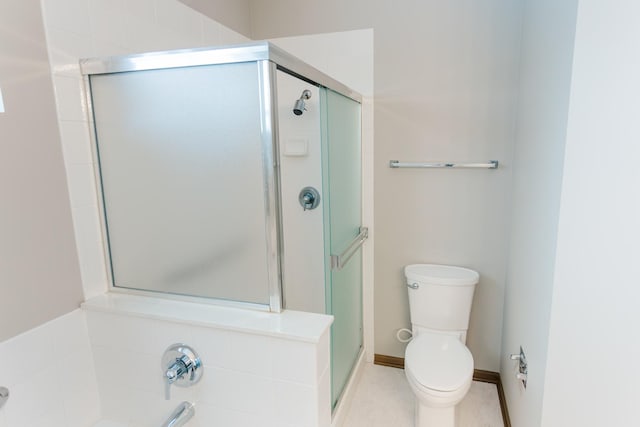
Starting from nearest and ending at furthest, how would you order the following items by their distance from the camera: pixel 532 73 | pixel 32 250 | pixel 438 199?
pixel 32 250 → pixel 532 73 → pixel 438 199

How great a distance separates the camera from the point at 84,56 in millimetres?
1429

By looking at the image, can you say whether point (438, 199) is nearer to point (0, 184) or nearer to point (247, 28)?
point (247, 28)

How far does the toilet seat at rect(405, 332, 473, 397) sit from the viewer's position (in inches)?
69.6

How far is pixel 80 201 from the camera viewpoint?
57.2 inches

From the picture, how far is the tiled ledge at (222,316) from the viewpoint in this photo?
4.10ft

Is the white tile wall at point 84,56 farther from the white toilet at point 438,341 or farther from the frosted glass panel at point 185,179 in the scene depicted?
the white toilet at point 438,341

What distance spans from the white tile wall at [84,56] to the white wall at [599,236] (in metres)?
1.66

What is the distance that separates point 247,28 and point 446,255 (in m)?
1.92

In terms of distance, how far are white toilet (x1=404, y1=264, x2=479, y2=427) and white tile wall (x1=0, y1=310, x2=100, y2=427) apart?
1.45 meters

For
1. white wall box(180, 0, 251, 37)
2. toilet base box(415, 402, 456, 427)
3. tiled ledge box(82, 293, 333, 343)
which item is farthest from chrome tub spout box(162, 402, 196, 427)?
white wall box(180, 0, 251, 37)

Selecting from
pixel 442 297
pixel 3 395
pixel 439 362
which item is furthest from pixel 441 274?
pixel 3 395


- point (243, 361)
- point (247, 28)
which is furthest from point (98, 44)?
point (243, 361)

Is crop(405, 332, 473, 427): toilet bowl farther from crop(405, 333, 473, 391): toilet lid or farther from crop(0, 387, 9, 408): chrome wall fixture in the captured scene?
crop(0, 387, 9, 408): chrome wall fixture

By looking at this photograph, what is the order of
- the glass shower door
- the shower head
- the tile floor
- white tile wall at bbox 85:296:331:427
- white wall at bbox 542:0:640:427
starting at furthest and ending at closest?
the tile floor
the glass shower door
the shower head
white tile wall at bbox 85:296:331:427
white wall at bbox 542:0:640:427
